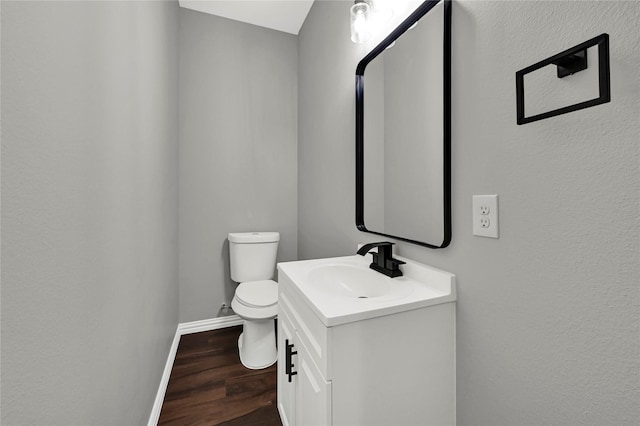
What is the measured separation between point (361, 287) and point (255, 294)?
0.93 m

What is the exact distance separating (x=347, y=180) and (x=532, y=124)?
1.02m

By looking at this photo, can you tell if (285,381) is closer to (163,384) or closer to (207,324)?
(163,384)

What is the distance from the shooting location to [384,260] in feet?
3.86

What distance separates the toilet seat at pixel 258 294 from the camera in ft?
5.89

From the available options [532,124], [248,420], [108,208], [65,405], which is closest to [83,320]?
[65,405]

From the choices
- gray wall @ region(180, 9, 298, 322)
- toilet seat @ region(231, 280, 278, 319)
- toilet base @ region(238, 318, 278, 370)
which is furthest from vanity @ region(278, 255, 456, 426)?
gray wall @ region(180, 9, 298, 322)

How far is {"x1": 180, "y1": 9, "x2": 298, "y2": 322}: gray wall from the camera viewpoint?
2.24 metres

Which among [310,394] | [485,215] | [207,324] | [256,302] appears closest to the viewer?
[485,215]

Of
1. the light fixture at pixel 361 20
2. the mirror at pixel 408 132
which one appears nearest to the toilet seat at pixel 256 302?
the mirror at pixel 408 132

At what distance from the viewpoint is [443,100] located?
95cm

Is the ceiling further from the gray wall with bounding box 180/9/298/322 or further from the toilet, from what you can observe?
the toilet

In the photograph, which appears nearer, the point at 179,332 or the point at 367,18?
the point at 367,18

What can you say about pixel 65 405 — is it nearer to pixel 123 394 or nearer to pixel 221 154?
pixel 123 394

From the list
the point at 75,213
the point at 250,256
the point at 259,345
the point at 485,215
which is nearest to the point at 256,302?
the point at 259,345
